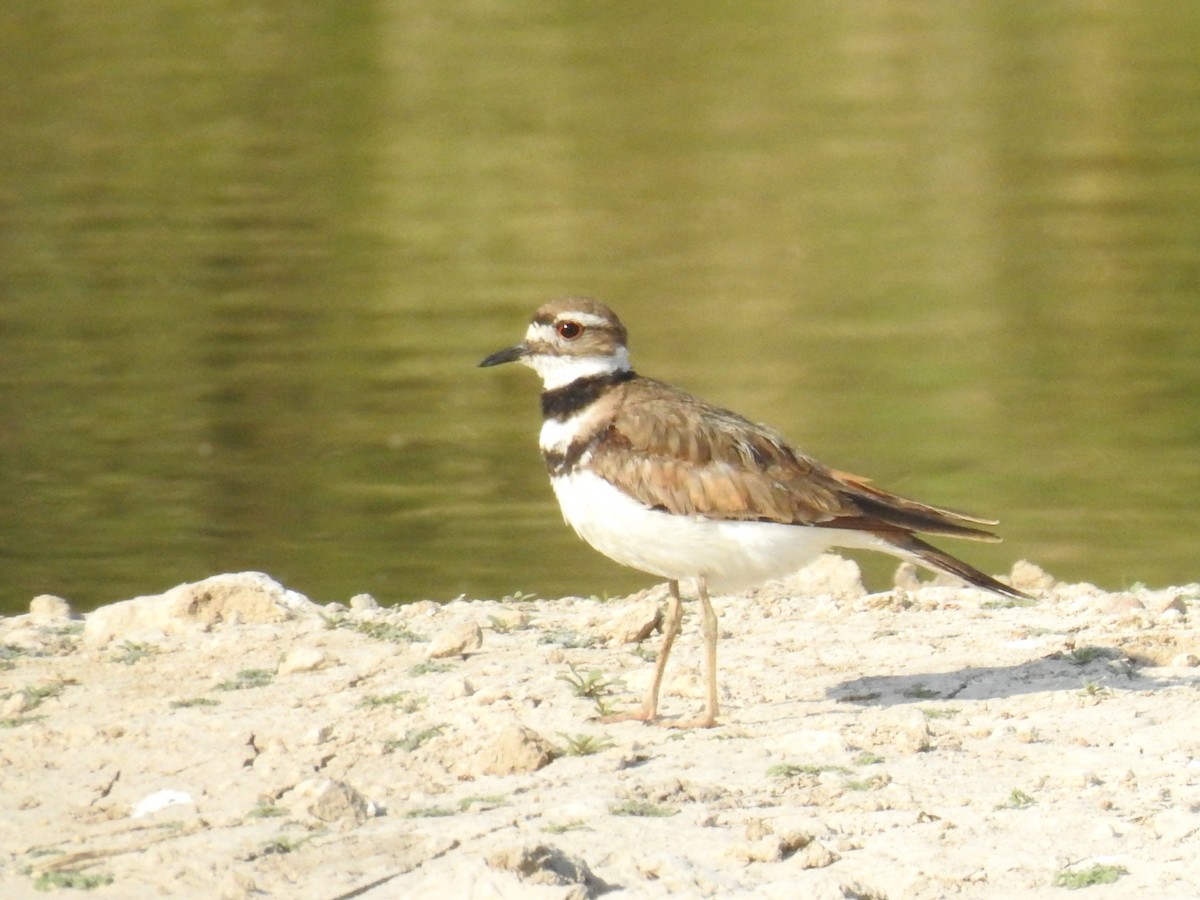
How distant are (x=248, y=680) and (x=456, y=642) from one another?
75cm

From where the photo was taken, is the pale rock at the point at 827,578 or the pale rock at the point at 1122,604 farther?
the pale rock at the point at 827,578

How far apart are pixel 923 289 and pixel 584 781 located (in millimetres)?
11313

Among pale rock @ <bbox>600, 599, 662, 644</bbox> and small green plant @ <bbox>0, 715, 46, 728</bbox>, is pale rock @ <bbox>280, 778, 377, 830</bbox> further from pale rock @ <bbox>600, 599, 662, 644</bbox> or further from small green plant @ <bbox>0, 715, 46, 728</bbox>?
pale rock @ <bbox>600, 599, 662, 644</bbox>

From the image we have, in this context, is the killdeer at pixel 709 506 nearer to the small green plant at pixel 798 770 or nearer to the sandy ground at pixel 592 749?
the sandy ground at pixel 592 749

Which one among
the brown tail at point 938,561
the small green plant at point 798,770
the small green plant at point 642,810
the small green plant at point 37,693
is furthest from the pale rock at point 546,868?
the small green plant at point 37,693

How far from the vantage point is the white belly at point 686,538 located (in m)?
7.08

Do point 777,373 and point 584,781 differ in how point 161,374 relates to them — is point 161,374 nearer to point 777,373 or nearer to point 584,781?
point 777,373

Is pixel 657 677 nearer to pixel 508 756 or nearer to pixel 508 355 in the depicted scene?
pixel 508 756

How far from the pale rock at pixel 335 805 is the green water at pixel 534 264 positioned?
4215 millimetres

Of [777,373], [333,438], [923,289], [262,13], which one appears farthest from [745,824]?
[262,13]

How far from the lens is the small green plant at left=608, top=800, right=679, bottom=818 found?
603cm

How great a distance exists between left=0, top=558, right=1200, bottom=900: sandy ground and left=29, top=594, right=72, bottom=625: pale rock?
0.02m

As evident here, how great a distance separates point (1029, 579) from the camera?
9.20 meters

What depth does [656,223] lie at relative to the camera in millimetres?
20094
